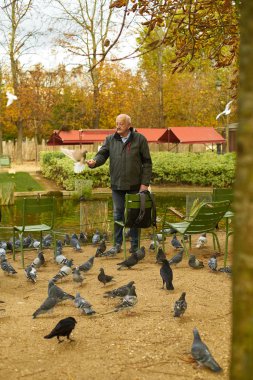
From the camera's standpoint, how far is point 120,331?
4.93m

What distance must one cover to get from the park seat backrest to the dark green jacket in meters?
1.07

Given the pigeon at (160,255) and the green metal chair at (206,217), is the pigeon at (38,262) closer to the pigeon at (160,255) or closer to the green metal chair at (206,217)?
the pigeon at (160,255)

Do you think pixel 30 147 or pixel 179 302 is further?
pixel 30 147

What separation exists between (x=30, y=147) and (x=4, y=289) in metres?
42.0

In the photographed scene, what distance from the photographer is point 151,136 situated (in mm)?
33406

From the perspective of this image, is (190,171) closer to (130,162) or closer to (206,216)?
(130,162)

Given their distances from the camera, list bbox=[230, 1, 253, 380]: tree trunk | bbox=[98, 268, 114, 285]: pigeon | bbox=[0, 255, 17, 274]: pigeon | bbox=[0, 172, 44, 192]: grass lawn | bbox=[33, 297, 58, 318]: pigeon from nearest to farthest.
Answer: bbox=[230, 1, 253, 380]: tree trunk
bbox=[33, 297, 58, 318]: pigeon
bbox=[98, 268, 114, 285]: pigeon
bbox=[0, 255, 17, 274]: pigeon
bbox=[0, 172, 44, 192]: grass lawn

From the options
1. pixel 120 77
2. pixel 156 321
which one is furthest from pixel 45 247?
pixel 120 77

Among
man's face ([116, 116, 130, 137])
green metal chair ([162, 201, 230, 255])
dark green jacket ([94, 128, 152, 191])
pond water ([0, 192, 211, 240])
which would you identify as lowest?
pond water ([0, 192, 211, 240])

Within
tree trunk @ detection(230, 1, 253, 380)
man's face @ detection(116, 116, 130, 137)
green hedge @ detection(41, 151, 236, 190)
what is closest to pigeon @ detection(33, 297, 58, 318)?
man's face @ detection(116, 116, 130, 137)

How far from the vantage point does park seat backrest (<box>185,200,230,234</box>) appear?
7332mm

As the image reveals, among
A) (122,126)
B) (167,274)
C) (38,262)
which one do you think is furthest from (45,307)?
(122,126)

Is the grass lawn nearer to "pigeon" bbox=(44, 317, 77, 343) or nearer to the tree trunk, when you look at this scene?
"pigeon" bbox=(44, 317, 77, 343)

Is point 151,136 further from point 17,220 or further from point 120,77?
point 17,220
